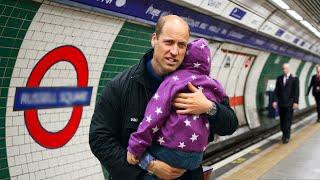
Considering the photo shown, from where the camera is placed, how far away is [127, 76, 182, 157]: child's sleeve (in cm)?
171

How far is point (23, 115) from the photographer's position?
3.68m

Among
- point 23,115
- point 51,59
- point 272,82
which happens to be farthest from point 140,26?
point 272,82

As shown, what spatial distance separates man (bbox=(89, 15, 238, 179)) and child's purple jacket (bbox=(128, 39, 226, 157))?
0.04 meters

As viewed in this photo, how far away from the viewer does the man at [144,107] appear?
5.81 ft

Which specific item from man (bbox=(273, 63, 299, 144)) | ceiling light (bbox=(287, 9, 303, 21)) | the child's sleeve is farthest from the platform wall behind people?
man (bbox=(273, 63, 299, 144))

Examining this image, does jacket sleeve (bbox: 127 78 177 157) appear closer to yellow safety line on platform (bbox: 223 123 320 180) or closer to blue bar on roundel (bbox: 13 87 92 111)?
blue bar on roundel (bbox: 13 87 92 111)

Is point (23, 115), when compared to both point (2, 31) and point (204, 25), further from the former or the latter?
point (204, 25)

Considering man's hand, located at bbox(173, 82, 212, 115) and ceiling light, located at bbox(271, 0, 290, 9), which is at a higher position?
ceiling light, located at bbox(271, 0, 290, 9)

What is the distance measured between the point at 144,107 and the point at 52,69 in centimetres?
232

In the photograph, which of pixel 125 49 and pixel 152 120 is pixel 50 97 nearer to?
pixel 125 49

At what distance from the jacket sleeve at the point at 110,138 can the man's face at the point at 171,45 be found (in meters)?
0.27

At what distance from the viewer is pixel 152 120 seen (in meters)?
1.71

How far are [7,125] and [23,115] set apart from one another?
0.19 m

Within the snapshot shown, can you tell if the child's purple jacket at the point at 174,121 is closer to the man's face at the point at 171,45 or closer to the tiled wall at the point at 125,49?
the man's face at the point at 171,45
